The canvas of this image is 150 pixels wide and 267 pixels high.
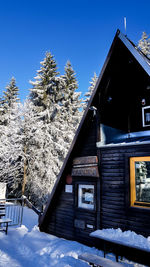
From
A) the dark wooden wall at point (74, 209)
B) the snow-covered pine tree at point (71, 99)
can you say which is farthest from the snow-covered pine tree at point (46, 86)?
the dark wooden wall at point (74, 209)

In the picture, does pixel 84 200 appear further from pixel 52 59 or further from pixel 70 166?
pixel 52 59

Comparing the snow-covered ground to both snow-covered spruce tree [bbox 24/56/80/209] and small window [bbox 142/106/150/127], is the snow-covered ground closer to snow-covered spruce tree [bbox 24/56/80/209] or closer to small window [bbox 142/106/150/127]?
small window [bbox 142/106/150/127]

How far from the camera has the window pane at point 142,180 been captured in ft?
19.2

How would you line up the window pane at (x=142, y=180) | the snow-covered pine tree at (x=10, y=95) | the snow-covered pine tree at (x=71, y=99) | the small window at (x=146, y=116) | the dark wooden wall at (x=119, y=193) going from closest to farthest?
the dark wooden wall at (x=119, y=193) → the window pane at (x=142, y=180) → the small window at (x=146, y=116) → the snow-covered pine tree at (x=71, y=99) → the snow-covered pine tree at (x=10, y=95)

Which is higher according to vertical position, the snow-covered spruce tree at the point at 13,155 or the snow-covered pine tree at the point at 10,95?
the snow-covered pine tree at the point at 10,95

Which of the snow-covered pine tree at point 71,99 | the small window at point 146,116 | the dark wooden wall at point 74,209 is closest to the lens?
the small window at point 146,116

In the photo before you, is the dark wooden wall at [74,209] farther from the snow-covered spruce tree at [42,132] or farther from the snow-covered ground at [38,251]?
the snow-covered spruce tree at [42,132]

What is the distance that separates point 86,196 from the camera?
712cm

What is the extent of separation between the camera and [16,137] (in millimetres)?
16438

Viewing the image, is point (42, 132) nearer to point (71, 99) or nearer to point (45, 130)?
point (45, 130)

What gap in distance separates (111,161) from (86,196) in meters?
1.79

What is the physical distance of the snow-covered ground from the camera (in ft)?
17.2

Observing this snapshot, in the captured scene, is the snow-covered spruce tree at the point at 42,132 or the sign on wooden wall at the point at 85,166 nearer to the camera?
the sign on wooden wall at the point at 85,166

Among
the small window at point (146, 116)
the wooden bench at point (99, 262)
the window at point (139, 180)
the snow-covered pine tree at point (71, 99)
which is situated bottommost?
the wooden bench at point (99, 262)
